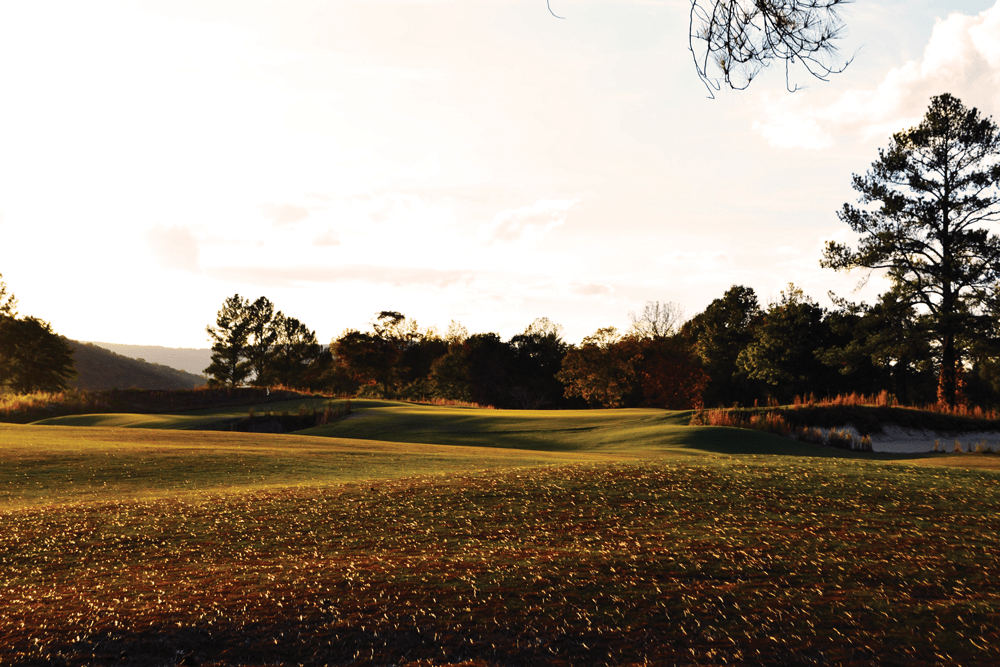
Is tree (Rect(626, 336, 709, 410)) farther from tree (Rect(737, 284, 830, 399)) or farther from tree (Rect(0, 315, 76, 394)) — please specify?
tree (Rect(0, 315, 76, 394))

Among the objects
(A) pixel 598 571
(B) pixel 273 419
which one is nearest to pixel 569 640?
(A) pixel 598 571

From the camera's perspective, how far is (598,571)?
485 cm

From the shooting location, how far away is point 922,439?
2794 cm

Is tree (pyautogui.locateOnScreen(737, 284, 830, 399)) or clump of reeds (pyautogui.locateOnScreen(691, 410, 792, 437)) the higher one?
tree (pyautogui.locateOnScreen(737, 284, 830, 399))

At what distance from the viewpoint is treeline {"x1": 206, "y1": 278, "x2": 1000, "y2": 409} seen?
36312mm

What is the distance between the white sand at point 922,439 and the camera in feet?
88.3

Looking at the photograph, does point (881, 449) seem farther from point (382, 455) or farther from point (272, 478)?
point (272, 478)

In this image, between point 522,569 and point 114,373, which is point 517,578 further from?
point 114,373

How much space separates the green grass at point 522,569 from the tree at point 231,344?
66955 mm

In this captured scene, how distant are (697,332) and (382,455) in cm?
4596

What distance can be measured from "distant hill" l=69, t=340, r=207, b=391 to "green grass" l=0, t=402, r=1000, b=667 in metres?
119

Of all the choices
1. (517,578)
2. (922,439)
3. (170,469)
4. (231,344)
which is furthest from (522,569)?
(231,344)

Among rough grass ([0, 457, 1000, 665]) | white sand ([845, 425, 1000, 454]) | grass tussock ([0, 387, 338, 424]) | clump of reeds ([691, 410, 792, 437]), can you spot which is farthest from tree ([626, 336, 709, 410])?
rough grass ([0, 457, 1000, 665])

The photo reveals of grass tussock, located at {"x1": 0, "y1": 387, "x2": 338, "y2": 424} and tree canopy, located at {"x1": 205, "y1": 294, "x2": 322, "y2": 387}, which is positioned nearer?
grass tussock, located at {"x1": 0, "y1": 387, "x2": 338, "y2": 424}
